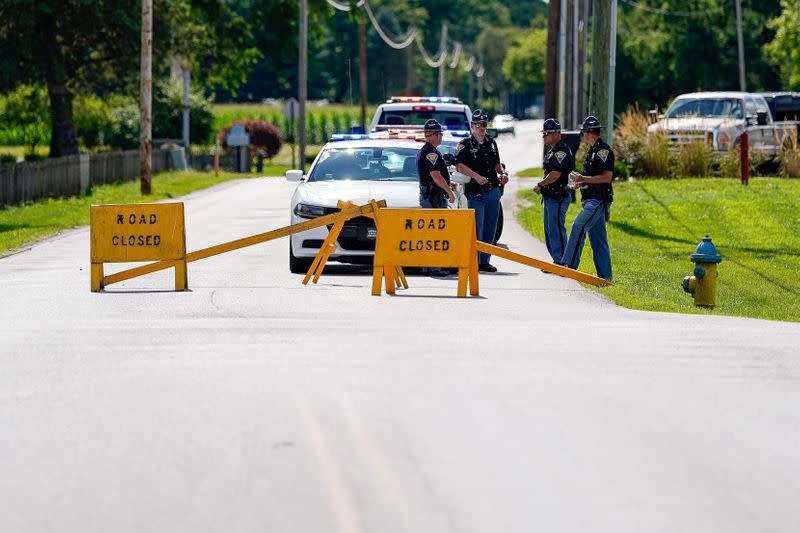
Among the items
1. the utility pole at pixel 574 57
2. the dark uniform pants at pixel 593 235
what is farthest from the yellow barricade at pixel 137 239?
the utility pole at pixel 574 57

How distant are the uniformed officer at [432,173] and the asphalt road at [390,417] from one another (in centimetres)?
256

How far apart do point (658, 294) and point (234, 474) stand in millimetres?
10922

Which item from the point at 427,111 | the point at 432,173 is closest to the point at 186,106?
the point at 427,111

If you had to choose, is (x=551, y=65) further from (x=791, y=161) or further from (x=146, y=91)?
(x=146, y=91)

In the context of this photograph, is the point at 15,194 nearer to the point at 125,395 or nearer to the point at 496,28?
the point at 125,395

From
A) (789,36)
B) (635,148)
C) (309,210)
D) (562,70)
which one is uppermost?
(789,36)

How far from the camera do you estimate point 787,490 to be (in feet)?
25.2

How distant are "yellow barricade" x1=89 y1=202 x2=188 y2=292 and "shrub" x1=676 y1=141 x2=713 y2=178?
21.8 m

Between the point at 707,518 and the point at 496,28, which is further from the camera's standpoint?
the point at 496,28

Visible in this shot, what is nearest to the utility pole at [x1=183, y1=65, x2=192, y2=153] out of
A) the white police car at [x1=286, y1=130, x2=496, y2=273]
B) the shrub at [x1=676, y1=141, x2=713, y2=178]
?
the shrub at [x1=676, y1=141, x2=713, y2=178]

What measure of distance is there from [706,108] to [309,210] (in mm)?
22607

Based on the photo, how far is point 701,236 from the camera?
2689 cm

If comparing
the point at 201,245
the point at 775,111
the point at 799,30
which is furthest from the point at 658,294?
the point at 799,30

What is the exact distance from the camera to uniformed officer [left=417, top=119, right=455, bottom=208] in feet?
58.4
